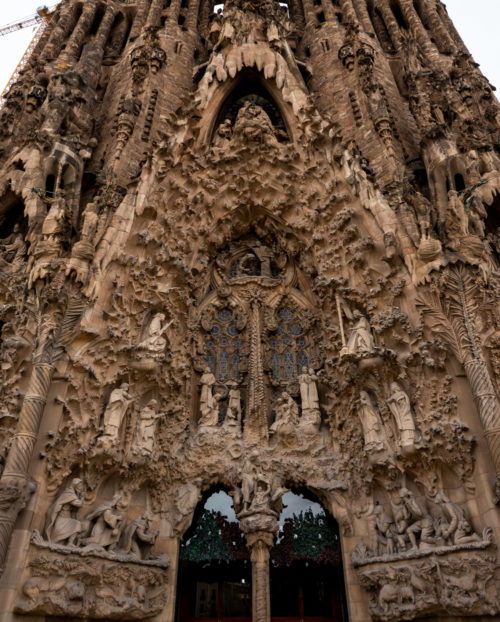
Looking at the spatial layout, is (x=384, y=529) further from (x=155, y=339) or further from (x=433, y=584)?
(x=155, y=339)

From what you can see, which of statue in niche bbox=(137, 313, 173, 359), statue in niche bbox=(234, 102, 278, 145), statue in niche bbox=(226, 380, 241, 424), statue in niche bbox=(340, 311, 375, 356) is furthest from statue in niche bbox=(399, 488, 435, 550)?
statue in niche bbox=(234, 102, 278, 145)

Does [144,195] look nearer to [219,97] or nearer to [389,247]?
[219,97]

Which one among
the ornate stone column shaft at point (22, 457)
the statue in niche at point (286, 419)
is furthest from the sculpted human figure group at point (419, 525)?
the ornate stone column shaft at point (22, 457)

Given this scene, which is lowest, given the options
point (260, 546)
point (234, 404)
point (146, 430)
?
point (260, 546)

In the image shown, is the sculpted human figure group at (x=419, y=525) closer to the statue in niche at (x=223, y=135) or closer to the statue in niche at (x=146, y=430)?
the statue in niche at (x=146, y=430)

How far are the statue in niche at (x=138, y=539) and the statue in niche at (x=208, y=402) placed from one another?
1894 mm

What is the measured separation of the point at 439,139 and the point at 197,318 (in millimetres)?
6134

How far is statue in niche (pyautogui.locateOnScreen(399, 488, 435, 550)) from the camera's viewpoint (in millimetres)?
6734

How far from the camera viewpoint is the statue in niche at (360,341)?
7856mm

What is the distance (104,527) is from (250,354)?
3816 mm

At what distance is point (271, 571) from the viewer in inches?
317

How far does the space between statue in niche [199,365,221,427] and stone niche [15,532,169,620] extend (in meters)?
2.33

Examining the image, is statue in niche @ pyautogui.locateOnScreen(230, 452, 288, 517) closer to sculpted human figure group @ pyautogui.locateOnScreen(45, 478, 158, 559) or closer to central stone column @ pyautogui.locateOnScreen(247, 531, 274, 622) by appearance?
central stone column @ pyautogui.locateOnScreen(247, 531, 274, 622)

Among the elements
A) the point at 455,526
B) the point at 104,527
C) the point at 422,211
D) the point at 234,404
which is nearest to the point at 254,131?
the point at 422,211
